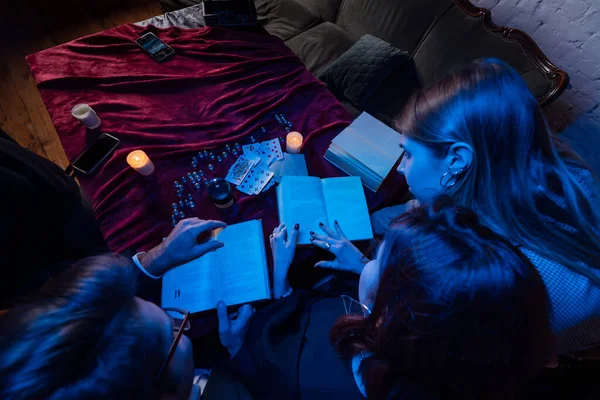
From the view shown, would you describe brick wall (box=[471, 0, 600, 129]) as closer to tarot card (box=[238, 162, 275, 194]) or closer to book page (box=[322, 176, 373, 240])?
book page (box=[322, 176, 373, 240])

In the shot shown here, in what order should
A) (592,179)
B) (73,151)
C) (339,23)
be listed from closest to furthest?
(592,179), (73,151), (339,23)

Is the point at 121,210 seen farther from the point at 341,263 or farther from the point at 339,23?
the point at 339,23

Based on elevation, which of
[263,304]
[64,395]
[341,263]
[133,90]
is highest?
[133,90]

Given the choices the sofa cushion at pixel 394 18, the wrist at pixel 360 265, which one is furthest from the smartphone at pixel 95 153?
the sofa cushion at pixel 394 18

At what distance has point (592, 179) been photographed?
104cm

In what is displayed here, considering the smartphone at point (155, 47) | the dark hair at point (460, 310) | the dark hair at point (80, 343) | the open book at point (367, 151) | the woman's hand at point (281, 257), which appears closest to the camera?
the dark hair at point (80, 343)

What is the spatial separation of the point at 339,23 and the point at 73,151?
7.24 ft

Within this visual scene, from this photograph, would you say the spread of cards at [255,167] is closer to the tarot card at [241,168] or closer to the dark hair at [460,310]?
the tarot card at [241,168]

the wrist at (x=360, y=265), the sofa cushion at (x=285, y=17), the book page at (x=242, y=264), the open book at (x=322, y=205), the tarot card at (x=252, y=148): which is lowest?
the wrist at (x=360, y=265)

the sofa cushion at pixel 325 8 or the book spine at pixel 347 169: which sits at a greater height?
the sofa cushion at pixel 325 8

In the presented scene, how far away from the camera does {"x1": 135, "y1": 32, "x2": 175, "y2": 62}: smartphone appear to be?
1.78 metres

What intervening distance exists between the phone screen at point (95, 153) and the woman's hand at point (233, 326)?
35.7 inches

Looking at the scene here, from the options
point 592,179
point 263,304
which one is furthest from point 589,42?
point 263,304

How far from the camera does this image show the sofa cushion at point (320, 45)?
2293 mm
